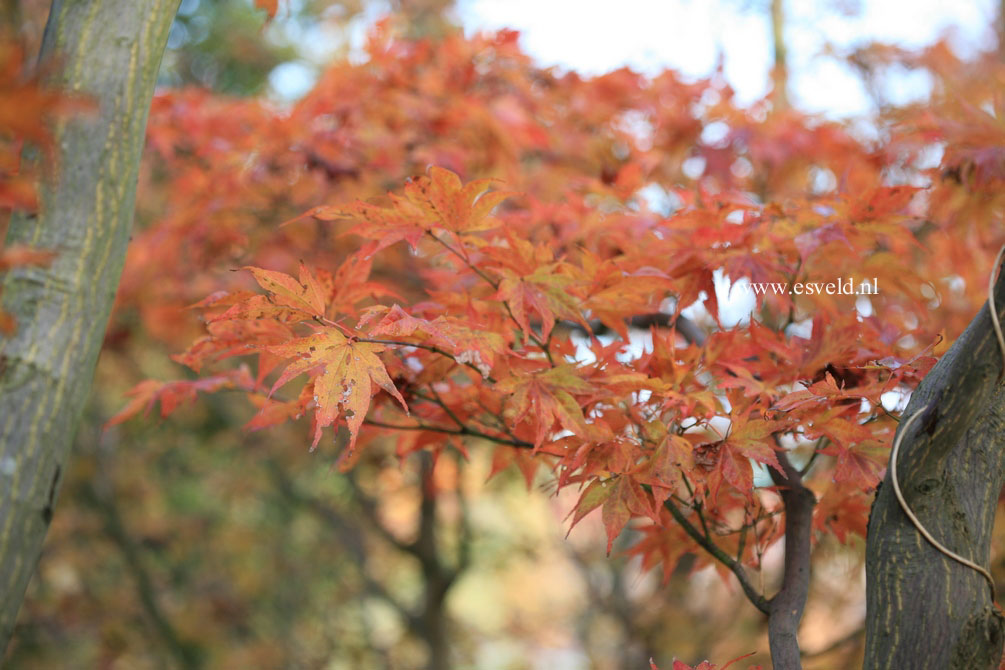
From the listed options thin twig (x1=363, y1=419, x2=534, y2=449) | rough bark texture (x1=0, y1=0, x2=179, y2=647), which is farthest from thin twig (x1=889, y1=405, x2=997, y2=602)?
rough bark texture (x1=0, y1=0, x2=179, y2=647)

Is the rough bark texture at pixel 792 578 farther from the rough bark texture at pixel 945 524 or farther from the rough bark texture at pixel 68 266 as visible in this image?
the rough bark texture at pixel 68 266

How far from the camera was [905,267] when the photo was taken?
58.7 inches

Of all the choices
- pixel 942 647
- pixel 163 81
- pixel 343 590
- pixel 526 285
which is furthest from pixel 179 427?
pixel 942 647

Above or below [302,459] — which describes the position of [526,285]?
above

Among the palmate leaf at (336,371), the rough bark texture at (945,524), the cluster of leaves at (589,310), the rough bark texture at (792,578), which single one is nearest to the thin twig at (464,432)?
the cluster of leaves at (589,310)

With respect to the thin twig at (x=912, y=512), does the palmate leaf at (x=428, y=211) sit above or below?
above

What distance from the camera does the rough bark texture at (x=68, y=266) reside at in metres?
1.25

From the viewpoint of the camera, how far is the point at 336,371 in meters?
1.06

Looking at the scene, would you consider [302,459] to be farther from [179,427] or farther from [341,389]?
[341,389]

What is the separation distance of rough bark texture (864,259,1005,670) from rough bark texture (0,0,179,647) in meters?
1.26

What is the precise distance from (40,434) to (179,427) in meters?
3.95

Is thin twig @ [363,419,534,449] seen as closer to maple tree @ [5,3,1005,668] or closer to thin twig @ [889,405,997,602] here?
maple tree @ [5,3,1005,668]

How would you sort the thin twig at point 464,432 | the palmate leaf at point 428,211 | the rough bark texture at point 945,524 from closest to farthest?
the rough bark texture at point 945,524, the palmate leaf at point 428,211, the thin twig at point 464,432

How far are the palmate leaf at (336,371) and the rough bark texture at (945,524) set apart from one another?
672mm
